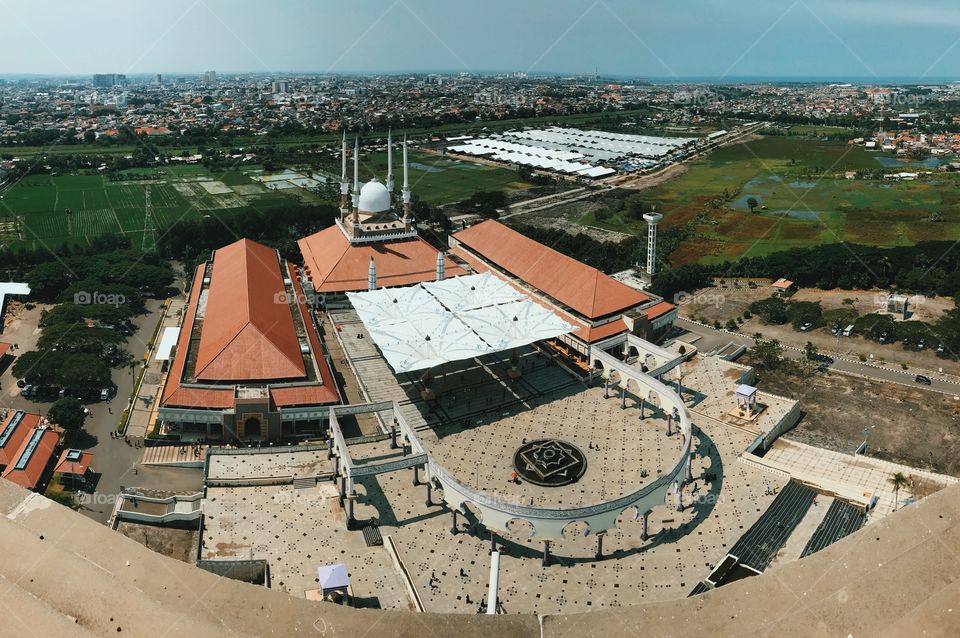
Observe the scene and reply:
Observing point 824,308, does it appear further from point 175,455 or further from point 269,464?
point 175,455

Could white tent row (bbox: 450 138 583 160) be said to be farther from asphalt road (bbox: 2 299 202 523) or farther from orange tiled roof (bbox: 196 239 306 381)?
asphalt road (bbox: 2 299 202 523)

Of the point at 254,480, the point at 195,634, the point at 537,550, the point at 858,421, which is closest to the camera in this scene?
the point at 195,634

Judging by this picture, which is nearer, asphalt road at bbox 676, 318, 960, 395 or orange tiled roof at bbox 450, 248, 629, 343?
asphalt road at bbox 676, 318, 960, 395

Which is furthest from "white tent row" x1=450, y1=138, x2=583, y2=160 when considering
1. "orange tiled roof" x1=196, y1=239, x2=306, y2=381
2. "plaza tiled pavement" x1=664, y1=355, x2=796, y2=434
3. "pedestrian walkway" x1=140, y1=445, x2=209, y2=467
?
"pedestrian walkway" x1=140, y1=445, x2=209, y2=467

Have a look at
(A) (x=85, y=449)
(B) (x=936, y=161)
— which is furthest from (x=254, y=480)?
(B) (x=936, y=161)

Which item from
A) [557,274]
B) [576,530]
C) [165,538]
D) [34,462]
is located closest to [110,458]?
[34,462]

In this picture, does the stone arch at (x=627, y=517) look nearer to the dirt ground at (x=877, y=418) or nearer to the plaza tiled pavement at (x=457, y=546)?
the plaza tiled pavement at (x=457, y=546)

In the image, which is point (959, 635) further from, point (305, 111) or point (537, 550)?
point (305, 111)
